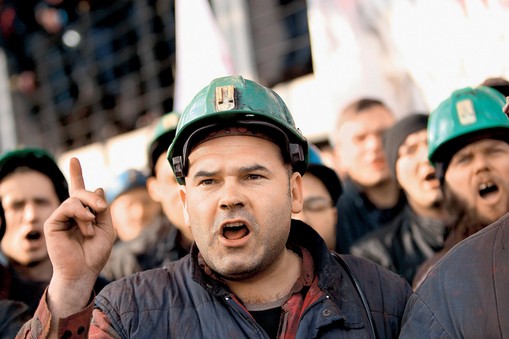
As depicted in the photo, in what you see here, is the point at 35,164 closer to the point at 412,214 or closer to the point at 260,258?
the point at 260,258

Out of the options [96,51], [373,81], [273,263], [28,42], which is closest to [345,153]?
[373,81]

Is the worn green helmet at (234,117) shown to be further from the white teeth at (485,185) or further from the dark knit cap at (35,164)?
the dark knit cap at (35,164)

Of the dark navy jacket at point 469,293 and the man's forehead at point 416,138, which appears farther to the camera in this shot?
the man's forehead at point 416,138

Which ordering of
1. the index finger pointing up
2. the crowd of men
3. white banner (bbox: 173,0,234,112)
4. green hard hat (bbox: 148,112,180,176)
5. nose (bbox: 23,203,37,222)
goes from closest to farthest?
the crowd of men
the index finger pointing up
nose (bbox: 23,203,37,222)
green hard hat (bbox: 148,112,180,176)
white banner (bbox: 173,0,234,112)

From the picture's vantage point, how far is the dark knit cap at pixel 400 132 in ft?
13.9

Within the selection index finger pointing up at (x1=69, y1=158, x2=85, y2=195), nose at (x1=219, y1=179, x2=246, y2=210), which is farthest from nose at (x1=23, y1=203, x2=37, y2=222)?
nose at (x1=219, y1=179, x2=246, y2=210)

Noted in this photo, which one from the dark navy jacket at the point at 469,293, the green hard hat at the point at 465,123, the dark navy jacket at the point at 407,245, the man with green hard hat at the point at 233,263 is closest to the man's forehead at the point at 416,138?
the dark navy jacket at the point at 407,245

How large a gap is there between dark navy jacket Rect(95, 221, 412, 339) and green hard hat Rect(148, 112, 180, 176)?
6.39 ft

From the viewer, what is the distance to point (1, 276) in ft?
11.2

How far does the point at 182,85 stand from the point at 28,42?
676 centimetres

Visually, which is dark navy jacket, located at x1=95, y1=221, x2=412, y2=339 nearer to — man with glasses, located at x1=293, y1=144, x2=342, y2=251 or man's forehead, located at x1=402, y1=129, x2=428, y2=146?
man with glasses, located at x1=293, y1=144, x2=342, y2=251

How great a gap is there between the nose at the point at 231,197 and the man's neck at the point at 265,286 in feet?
0.89

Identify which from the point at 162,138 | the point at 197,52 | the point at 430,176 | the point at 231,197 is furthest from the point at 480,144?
the point at 197,52

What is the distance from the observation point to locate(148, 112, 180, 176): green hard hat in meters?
4.42
